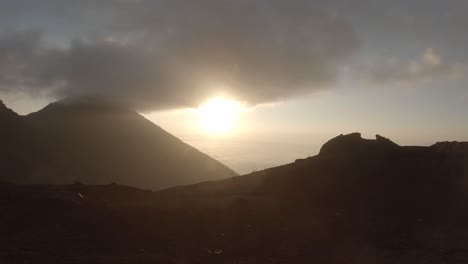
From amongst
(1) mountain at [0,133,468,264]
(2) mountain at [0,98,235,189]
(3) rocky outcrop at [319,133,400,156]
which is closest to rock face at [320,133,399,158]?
(3) rocky outcrop at [319,133,400,156]

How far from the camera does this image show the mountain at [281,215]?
84.7 feet

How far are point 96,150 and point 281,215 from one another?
347ft

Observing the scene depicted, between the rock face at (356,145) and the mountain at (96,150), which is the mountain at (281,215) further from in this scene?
the mountain at (96,150)

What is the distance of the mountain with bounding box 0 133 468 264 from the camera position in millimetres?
25812

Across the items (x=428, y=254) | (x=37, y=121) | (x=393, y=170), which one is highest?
(x=37, y=121)

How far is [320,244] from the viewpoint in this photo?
28672 millimetres

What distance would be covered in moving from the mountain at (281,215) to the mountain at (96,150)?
3081 inches

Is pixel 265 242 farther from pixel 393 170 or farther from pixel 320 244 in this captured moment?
pixel 393 170

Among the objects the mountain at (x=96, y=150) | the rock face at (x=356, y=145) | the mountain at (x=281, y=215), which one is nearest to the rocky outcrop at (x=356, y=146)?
the rock face at (x=356, y=145)

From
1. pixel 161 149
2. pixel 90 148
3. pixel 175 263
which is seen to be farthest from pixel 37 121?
pixel 175 263

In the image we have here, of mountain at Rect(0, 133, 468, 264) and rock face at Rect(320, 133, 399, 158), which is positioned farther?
rock face at Rect(320, 133, 399, 158)

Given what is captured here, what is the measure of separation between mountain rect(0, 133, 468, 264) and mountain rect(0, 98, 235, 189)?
78256 mm

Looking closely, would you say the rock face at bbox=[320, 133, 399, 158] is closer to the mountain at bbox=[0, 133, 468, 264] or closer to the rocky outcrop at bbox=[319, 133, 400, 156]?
the rocky outcrop at bbox=[319, 133, 400, 156]

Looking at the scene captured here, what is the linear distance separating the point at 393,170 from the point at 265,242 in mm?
19373
